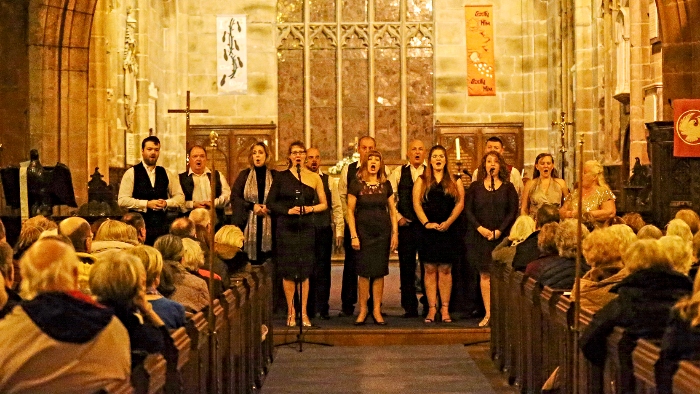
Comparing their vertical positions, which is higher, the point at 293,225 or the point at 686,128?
the point at 686,128

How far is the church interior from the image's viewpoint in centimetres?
792

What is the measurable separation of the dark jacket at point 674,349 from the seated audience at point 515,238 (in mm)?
4597

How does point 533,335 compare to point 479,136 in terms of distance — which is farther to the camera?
point 479,136

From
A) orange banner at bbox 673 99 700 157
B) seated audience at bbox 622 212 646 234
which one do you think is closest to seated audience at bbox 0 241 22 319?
seated audience at bbox 622 212 646 234

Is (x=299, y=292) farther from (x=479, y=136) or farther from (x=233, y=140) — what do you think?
(x=479, y=136)

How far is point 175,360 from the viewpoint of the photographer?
4.90m

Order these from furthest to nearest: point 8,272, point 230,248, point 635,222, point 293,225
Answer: point 293,225
point 635,222
point 230,248
point 8,272

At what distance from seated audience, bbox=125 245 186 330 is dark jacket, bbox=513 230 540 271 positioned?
3561 millimetres

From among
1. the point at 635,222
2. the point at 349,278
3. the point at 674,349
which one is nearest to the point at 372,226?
the point at 349,278

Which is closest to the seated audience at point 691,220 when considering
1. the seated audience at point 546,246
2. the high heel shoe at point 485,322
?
the seated audience at point 546,246

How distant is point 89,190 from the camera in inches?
456

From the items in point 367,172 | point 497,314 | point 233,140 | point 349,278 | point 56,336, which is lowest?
point 497,314

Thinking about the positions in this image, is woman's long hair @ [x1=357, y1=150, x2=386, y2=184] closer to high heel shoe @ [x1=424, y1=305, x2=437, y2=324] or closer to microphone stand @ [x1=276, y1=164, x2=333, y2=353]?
microphone stand @ [x1=276, y1=164, x2=333, y2=353]

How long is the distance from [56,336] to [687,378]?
1891mm
